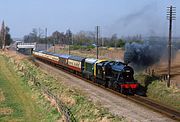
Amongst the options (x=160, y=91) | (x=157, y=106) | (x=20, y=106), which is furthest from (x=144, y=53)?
(x=20, y=106)

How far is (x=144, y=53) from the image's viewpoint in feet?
156

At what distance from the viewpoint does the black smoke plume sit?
4617 centimetres

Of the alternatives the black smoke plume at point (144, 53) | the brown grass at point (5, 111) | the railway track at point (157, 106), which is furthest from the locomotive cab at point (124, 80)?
the brown grass at point (5, 111)

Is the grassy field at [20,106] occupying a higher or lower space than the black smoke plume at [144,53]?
lower

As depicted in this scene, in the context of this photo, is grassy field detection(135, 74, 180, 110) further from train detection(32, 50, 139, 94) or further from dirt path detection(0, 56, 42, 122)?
dirt path detection(0, 56, 42, 122)

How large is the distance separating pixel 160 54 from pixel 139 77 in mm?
8306

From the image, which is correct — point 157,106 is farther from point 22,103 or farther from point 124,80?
point 22,103

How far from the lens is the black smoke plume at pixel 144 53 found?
46.2 m

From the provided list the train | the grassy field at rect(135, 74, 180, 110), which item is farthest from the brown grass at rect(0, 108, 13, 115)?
the grassy field at rect(135, 74, 180, 110)

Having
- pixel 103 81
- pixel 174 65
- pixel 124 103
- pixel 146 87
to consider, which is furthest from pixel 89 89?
pixel 174 65

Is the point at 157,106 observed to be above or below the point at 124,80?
below

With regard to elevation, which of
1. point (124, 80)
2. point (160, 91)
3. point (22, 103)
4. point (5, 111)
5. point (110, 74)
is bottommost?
point (22, 103)

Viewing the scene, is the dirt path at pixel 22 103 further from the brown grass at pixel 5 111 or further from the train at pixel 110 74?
the train at pixel 110 74

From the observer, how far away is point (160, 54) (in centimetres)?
5031
